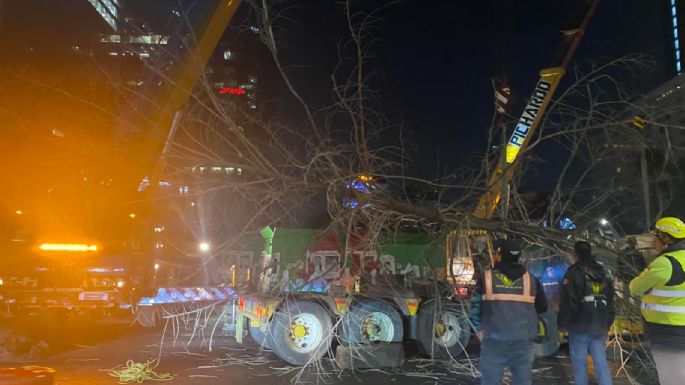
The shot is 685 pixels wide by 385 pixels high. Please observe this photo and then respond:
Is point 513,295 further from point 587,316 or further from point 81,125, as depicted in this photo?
point 81,125

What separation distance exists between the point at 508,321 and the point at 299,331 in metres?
3.89

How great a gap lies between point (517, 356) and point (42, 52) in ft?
35.7

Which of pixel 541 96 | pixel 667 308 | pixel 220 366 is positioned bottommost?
pixel 220 366

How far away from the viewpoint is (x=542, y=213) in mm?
7734

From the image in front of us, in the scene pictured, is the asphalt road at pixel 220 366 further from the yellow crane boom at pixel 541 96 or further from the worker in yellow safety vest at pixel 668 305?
the yellow crane boom at pixel 541 96

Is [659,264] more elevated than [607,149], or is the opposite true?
[607,149]

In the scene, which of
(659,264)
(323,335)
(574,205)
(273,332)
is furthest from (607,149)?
(273,332)

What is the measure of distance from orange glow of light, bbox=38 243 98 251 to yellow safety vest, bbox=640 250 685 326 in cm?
933

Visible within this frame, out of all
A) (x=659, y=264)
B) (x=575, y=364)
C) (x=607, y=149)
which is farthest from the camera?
(x=607, y=149)

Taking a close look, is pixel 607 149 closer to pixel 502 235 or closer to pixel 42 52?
pixel 502 235

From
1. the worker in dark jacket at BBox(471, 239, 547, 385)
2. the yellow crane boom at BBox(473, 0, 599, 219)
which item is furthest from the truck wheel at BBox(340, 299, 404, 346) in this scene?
the yellow crane boom at BBox(473, 0, 599, 219)

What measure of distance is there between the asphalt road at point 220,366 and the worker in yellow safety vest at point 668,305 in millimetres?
3199

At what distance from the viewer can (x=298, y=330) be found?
7508 millimetres

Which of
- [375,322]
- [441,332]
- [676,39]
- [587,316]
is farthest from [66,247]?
[676,39]
